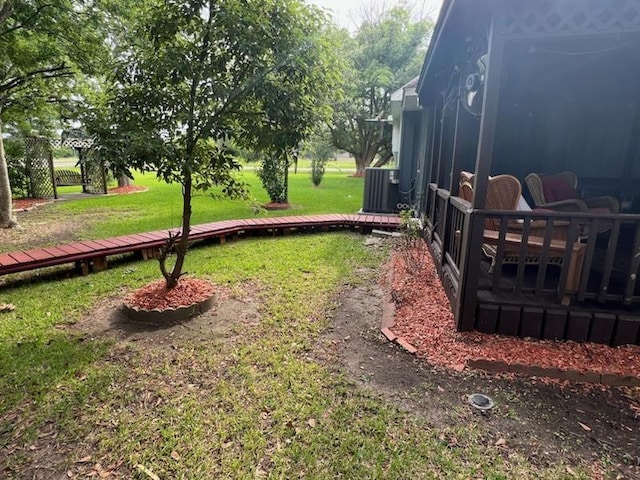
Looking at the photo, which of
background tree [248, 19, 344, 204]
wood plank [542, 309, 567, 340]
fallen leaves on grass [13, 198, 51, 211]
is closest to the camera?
wood plank [542, 309, 567, 340]

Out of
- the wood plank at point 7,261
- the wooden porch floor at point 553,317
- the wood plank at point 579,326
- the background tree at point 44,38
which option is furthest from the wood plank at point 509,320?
the background tree at point 44,38

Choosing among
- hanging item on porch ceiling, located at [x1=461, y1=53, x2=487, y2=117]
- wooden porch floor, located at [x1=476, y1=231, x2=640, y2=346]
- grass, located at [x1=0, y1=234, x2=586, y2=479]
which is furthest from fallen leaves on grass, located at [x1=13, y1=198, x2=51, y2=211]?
wooden porch floor, located at [x1=476, y1=231, x2=640, y2=346]

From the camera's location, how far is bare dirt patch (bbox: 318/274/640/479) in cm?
187

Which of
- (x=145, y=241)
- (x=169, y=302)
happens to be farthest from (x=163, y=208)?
(x=169, y=302)

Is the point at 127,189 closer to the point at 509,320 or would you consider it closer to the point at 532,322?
the point at 509,320

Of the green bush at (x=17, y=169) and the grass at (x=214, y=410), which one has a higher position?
the green bush at (x=17, y=169)

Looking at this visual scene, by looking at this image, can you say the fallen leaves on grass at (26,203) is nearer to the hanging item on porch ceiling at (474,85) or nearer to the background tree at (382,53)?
the hanging item on porch ceiling at (474,85)

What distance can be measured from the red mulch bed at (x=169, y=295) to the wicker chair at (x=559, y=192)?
13.1ft

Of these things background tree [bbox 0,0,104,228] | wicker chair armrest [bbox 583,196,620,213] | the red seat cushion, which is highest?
background tree [bbox 0,0,104,228]

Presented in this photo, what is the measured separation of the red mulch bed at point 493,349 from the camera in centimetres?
255

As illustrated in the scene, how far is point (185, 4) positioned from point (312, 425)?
3.35 m

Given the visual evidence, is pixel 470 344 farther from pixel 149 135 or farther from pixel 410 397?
pixel 149 135

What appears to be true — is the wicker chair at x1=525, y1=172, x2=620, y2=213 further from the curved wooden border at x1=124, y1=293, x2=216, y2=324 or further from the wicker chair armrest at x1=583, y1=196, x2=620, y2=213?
the curved wooden border at x1=124, y1=293, x2=216, y2=324

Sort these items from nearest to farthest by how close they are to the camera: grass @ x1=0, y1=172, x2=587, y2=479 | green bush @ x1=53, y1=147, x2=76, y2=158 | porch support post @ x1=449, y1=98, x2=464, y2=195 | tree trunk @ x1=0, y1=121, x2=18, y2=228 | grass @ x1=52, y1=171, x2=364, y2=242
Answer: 1. grass @ x1=0, y1=172, x2=587, y2=479
2. porch support post @ x1=449, y1=98, x2=464, y2=195
3. tree trunk @ x1=0, y1=121, x2=18, y2=228
4. grass @ x1=52, y1=171, x2=364, y2=242
5. green bush @ x1=53, y1=147, x2=76, y2=158
